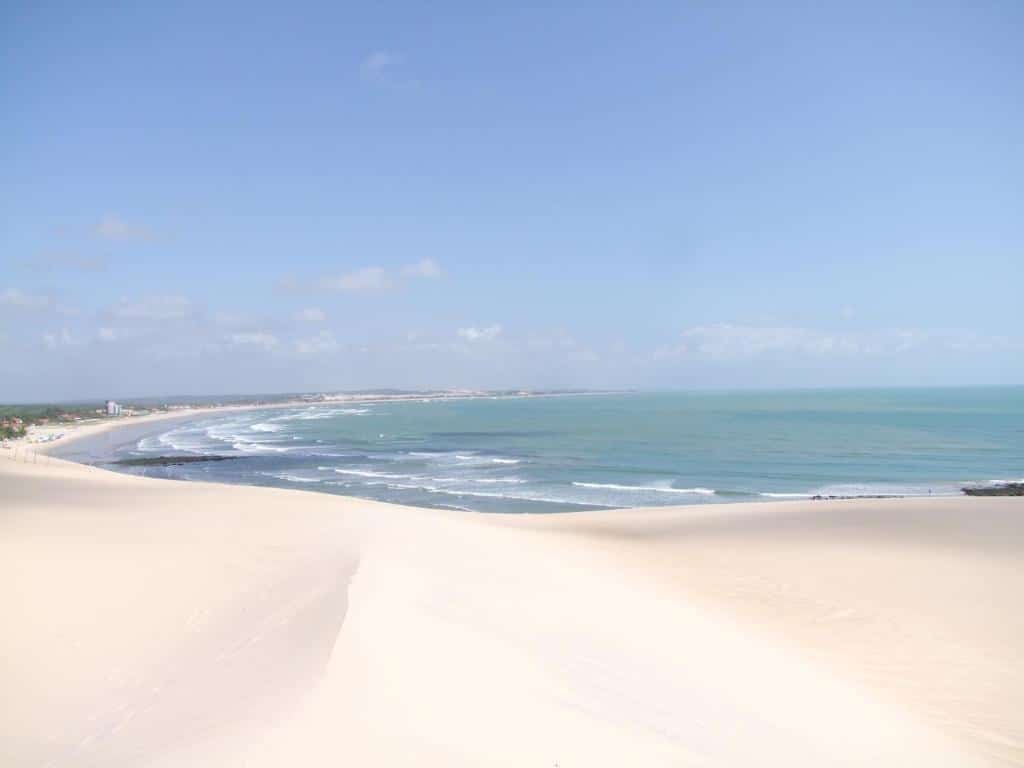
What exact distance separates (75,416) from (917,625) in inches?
4440

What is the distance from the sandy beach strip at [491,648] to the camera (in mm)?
5086

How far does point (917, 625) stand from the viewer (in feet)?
33.1

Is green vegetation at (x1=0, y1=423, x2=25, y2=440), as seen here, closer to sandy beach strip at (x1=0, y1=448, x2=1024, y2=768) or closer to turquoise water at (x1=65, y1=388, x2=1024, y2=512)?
turquoise water at (x1=65, y1=388, x2=1024, y2=512)

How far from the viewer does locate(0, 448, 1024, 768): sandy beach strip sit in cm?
509

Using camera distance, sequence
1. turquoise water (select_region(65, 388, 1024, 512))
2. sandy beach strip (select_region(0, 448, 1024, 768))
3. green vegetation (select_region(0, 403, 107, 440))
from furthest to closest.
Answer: green vegetation (select_region(0, 403, 107, 440)) → turquoise water (select_region(65, 388, 1024, 512)) → sandy beach strip (select_region(0, 448, 1024, 768))

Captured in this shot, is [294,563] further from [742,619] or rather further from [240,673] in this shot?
[742,619]

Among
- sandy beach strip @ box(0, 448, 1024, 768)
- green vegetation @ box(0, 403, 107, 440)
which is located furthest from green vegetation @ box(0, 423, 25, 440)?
sandy beach strip @ box(0, 448, 1024, 768)

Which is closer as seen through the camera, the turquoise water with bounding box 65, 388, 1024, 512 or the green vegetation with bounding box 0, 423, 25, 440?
the turquoise water with bounding box 65, 388, 1024, 512

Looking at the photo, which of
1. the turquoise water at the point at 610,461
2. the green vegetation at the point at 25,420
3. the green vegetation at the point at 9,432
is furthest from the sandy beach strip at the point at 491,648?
the green vegetation at the point at 25,420

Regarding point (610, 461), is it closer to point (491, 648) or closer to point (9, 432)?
point (491, 648)

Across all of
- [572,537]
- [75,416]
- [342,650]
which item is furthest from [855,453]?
[75,416]

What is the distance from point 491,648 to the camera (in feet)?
23.1

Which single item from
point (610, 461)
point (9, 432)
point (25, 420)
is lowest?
point (610, 461)

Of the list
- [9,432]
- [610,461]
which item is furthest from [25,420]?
[610,461]
